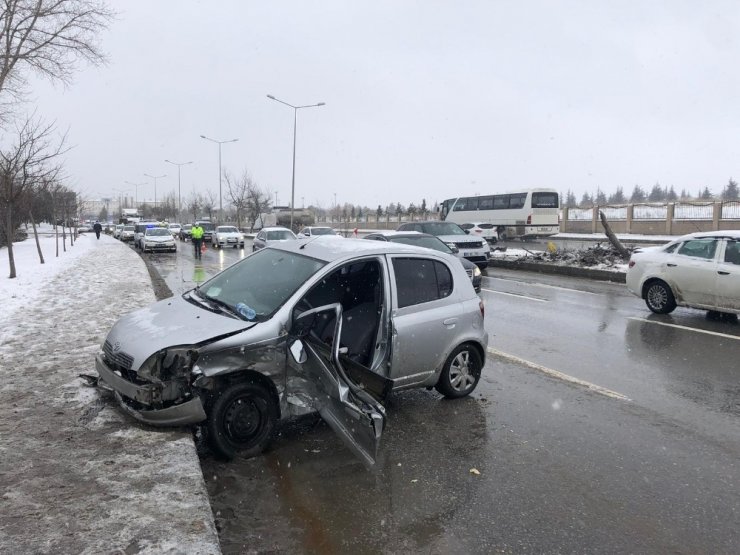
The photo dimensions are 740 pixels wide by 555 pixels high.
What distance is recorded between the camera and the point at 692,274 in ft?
32.2

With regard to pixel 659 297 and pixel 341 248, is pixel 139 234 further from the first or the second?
pixel 341 248

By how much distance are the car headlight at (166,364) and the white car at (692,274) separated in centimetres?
929

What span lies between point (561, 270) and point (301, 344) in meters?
15.5

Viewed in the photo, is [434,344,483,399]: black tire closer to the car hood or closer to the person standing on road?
the car hood

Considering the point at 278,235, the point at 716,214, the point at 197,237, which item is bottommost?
the point at 197,237

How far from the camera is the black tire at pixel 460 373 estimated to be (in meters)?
5.43

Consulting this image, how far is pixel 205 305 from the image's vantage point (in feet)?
16.1

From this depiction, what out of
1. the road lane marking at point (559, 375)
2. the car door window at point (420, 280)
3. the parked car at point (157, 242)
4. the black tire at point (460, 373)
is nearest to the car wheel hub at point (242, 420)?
the car door window at point (420, 280)

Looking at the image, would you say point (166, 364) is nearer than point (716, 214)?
Yes

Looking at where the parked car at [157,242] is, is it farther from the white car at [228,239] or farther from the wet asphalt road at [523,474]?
the wet asphalt road at [523,474]

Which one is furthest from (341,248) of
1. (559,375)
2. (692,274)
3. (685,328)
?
(692,274)

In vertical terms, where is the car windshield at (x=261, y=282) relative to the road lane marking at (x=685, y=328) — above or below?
above

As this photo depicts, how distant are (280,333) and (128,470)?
4.59 feet

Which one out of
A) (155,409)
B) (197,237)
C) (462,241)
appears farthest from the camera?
(197,237)
